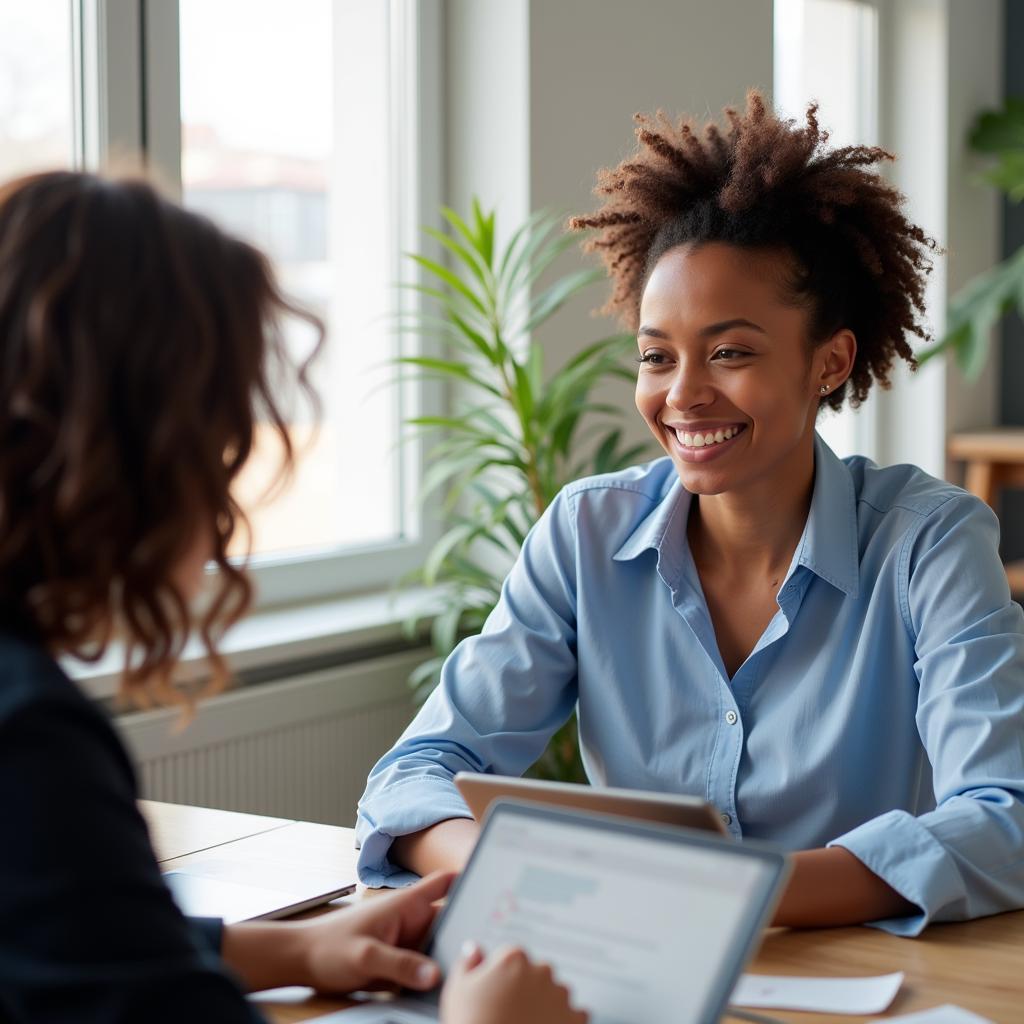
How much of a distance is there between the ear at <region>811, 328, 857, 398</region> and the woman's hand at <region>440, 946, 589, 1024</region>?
1.01m

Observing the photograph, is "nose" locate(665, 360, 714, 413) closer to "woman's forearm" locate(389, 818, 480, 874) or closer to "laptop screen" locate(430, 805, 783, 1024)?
"woman's forearm" locate(389, 818, 480, 874)

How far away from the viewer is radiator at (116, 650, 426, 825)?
2391 millimetres

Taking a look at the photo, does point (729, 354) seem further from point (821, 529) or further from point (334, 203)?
point (334, 203)

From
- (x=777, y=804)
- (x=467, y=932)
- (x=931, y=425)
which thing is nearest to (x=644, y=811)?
(x=467, y=932)

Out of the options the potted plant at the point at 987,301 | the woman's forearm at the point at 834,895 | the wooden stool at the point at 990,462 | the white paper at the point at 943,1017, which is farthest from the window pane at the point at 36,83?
the wooden stool at the point at 990,462

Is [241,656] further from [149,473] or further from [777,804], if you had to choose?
[149,473]

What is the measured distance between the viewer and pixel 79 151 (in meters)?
2.41

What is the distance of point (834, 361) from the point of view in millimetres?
1754

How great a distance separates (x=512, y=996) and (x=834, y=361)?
3.54 ft

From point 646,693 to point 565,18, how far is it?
6.22 ft

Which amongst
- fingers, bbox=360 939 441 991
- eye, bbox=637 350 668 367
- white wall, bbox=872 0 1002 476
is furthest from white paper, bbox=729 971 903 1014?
white wall, bbox=872 0 1002 476

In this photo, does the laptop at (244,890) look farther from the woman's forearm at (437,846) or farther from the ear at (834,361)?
the ear at (834,361)

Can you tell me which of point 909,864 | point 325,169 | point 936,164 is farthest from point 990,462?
point 909,864

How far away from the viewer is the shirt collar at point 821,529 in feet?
5.24
